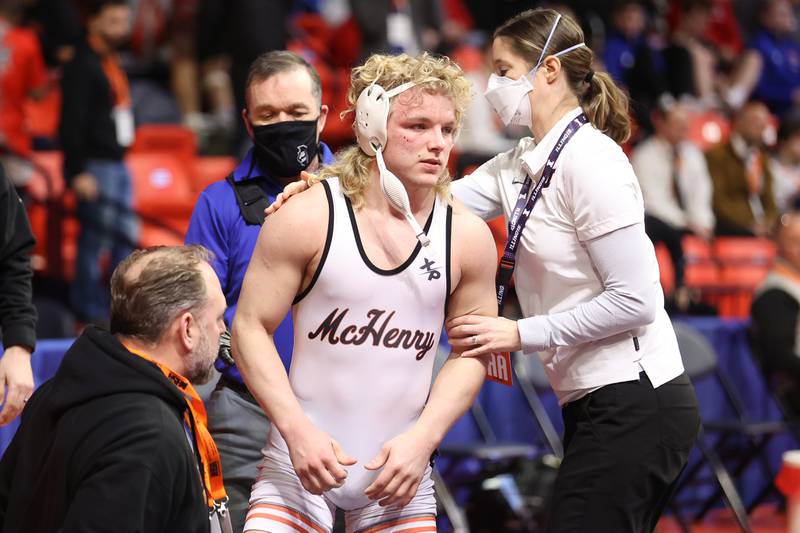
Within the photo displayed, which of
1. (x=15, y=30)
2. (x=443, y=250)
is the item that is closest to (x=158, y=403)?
(x=443, y=250)

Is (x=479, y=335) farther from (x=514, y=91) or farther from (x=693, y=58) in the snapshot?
(x=693, y=58)

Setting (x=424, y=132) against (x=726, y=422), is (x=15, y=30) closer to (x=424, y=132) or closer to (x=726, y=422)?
(x=726, y=422)

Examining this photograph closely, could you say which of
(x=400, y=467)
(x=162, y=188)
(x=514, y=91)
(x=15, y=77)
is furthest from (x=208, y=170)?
(x=400, y=467)

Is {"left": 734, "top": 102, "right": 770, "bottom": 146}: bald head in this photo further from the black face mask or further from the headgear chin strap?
the headgear chin strap

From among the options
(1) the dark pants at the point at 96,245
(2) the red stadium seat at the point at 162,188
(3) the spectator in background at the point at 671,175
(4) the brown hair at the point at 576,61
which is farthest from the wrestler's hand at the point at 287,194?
(3) the spectator in background at the point at 671,175

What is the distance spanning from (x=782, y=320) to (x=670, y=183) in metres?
2.91

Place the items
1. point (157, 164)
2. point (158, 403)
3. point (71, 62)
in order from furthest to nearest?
point (157, 164)
point (71, 62)
point (158, 403)

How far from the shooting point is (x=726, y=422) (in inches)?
268

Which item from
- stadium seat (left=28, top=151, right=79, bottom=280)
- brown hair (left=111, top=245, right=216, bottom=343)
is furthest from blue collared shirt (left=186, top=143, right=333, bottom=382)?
stadium seat (left=28, top=151, right=79, bottom=280)

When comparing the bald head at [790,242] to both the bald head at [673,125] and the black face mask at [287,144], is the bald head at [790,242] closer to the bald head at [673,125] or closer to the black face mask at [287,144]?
the bald head at [673,125]

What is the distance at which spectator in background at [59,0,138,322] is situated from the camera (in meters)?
7.20

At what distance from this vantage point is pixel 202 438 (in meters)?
2.95

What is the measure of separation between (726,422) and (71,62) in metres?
4.44

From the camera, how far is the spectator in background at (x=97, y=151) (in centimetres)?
720
